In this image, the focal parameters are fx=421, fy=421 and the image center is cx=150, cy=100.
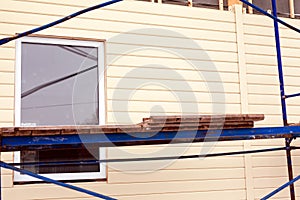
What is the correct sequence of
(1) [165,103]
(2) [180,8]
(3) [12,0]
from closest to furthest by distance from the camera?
(3) [12,0], (1) [165,103], (2) [180,8]

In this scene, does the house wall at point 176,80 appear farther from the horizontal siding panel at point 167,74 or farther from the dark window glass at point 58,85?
A: the dark window glass at point 58,85

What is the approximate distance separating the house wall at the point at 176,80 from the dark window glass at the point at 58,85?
0.15 metres

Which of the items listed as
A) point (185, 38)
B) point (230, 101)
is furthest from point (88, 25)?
point (230, 101)

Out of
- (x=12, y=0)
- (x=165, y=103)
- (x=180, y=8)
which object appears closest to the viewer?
(x=12, y=0)

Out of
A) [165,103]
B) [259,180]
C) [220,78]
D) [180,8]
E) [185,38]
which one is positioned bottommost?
[259,180]

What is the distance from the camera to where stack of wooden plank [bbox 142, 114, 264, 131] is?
2.96 metres

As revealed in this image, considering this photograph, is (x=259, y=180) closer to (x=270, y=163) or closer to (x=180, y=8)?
(x=270, y=163)

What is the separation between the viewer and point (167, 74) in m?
4.66

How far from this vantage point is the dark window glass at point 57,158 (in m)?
4.04

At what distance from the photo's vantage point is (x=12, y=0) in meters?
4.20

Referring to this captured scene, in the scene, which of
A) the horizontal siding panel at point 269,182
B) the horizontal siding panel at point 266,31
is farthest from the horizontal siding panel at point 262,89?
the horizontal siding panel at point 269,182

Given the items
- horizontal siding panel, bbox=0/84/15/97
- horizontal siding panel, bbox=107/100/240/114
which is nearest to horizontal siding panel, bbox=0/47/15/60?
horizontal siding panel, bbox=0/84/15/97

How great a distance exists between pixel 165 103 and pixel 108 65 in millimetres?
741

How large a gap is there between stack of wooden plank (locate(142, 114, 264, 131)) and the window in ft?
4.60
